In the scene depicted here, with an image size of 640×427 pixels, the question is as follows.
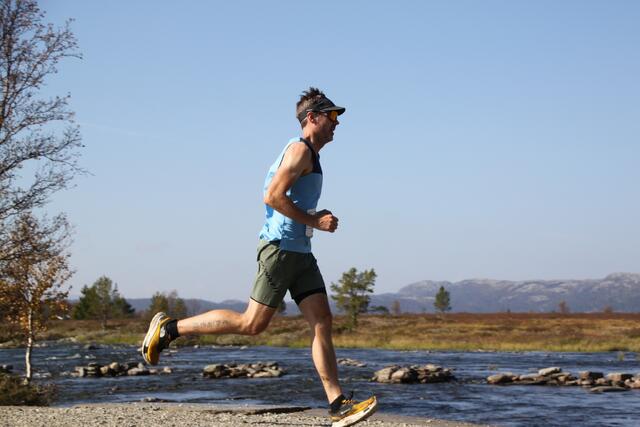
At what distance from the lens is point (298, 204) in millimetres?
7109

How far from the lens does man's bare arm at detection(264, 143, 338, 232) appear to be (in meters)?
6.91

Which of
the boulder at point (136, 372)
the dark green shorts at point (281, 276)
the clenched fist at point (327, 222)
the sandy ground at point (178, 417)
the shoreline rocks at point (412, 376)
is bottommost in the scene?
the shoreline rocks at point (412, 376)

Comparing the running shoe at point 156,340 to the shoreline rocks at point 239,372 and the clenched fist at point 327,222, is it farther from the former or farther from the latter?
the shoreline rocks at point 239,372

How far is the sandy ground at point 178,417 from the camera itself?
10375 mm

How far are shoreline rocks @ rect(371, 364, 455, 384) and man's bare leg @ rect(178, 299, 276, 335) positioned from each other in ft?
81.1

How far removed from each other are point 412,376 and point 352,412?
25312mm

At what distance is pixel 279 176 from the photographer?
696 cm

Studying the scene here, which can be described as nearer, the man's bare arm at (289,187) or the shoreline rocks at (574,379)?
the man's bare arm at (289,187)

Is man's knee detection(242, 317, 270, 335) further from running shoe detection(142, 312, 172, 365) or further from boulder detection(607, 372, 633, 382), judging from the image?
boulder detection(607, 372, 633, 382)

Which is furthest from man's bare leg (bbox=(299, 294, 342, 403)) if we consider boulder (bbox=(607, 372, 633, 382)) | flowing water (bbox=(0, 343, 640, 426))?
boulder (bbox=(607, 372, 633, 382))

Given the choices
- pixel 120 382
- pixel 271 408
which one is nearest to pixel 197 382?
pixel 120 382

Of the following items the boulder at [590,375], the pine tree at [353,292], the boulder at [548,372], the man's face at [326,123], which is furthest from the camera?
the pine tree at [353,292]

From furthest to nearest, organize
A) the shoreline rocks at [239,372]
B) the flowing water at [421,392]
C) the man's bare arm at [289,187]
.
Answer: the shoreline rocks at [239,372], the flowing water at [421,392], the man's bare arm at [289,187]

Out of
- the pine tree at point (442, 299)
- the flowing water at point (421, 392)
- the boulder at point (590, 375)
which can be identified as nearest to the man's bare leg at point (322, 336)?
the flowing water at point (421, 392)
